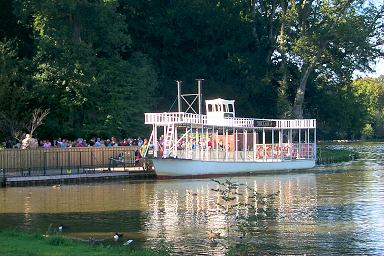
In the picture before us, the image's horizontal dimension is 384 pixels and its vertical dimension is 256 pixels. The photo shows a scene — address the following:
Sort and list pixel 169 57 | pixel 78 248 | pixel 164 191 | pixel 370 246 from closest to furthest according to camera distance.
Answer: pixel 78 248 → pixel 370 246 → pixel 164 191 → pixel 169 57

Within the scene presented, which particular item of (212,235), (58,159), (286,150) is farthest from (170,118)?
(212,235)

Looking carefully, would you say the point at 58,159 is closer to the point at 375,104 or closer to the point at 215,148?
the point at 215,148

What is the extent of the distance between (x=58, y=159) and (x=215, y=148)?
1170 centimetres

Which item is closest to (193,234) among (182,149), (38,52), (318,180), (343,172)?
(318,180)

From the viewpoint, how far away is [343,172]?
50906mm

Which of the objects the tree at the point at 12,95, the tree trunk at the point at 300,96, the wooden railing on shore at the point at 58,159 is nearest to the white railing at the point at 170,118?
the wooden railing on shore at the point at 58,159

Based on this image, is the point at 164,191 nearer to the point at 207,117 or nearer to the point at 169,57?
the point at 207,117

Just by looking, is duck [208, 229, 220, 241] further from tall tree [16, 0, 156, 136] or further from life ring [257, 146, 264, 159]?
tall tree [16, 0, 156, 136]

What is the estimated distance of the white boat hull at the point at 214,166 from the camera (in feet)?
152

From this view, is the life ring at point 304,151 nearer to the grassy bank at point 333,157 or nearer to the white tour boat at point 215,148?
the white tour boat at point 215,148

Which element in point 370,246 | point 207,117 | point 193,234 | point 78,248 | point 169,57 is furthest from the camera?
point 169,57

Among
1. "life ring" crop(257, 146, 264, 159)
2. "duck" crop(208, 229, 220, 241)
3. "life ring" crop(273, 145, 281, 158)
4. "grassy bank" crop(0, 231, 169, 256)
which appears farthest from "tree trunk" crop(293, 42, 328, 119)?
"grassy bank" crop(0, 231, 169, 256)

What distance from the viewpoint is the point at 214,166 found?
49.3 metres

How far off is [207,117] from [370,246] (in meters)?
32.0
